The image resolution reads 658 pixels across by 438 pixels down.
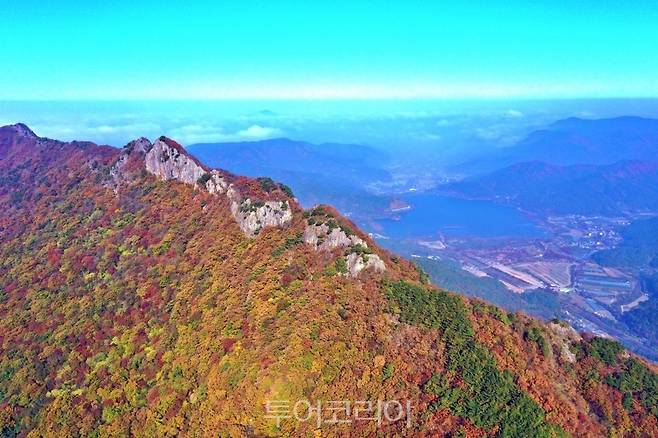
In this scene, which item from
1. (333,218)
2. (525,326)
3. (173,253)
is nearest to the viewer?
(525,326)

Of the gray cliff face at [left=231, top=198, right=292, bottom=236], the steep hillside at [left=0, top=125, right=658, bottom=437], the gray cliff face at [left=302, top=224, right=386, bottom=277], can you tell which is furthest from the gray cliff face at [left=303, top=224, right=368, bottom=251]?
the gray cliff face at [left=231, top=198, right=292, bottom=236]

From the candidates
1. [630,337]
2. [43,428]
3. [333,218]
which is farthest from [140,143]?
[630,337]

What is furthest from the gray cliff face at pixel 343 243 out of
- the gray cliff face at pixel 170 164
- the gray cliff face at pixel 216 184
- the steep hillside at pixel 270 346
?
the gray cliff face at pixel 170 164

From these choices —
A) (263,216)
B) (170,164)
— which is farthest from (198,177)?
(263,216)

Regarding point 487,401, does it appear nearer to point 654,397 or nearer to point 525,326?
point 525,326

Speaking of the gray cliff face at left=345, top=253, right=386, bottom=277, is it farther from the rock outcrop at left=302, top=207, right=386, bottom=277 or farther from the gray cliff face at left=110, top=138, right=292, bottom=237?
the gray cliff face at left=110, top=138, right=292, bottom=237

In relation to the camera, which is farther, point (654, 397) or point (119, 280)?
point (119, 280)

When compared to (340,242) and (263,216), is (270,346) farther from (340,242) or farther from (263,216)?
(263,216)
